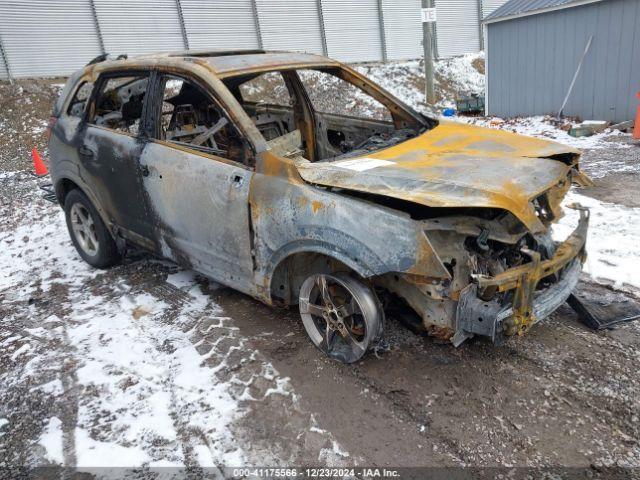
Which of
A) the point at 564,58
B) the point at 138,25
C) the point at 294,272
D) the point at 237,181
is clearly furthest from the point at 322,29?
the point at 294,272

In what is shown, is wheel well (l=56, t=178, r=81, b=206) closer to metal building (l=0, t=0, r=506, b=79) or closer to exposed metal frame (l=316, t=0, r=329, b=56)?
metal building (l=0, t=0, r=506, b=79)

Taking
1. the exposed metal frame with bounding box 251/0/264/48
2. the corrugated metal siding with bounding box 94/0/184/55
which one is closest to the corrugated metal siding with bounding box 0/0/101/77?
the corrugated metal siding with bounding box 94/0/184/55

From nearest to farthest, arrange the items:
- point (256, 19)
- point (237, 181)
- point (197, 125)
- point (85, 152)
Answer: point (237, 181)
point (85, 152)
point (197, 125)
point (256, 19)

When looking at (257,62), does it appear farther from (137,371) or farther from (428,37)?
(428,37)

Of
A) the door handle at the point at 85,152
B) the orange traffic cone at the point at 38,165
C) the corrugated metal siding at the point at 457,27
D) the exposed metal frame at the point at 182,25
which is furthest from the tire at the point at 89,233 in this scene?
the corrugated metal siding at the point at 457,27

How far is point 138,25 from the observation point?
13.3 m

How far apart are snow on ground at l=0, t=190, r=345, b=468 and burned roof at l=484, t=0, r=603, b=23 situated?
394 inches

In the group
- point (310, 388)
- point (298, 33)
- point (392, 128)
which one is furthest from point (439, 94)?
point (310, 388)

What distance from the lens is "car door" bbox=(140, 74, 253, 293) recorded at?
3.22 metres

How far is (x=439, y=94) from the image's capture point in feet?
52.7

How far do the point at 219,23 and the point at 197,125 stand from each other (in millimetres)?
10978

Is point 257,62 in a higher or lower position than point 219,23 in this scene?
lower

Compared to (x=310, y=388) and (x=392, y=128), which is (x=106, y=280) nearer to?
(x=310, y=388)

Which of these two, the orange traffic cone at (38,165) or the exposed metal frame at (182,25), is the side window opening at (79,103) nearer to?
the orange traffic cone at (38,165)
